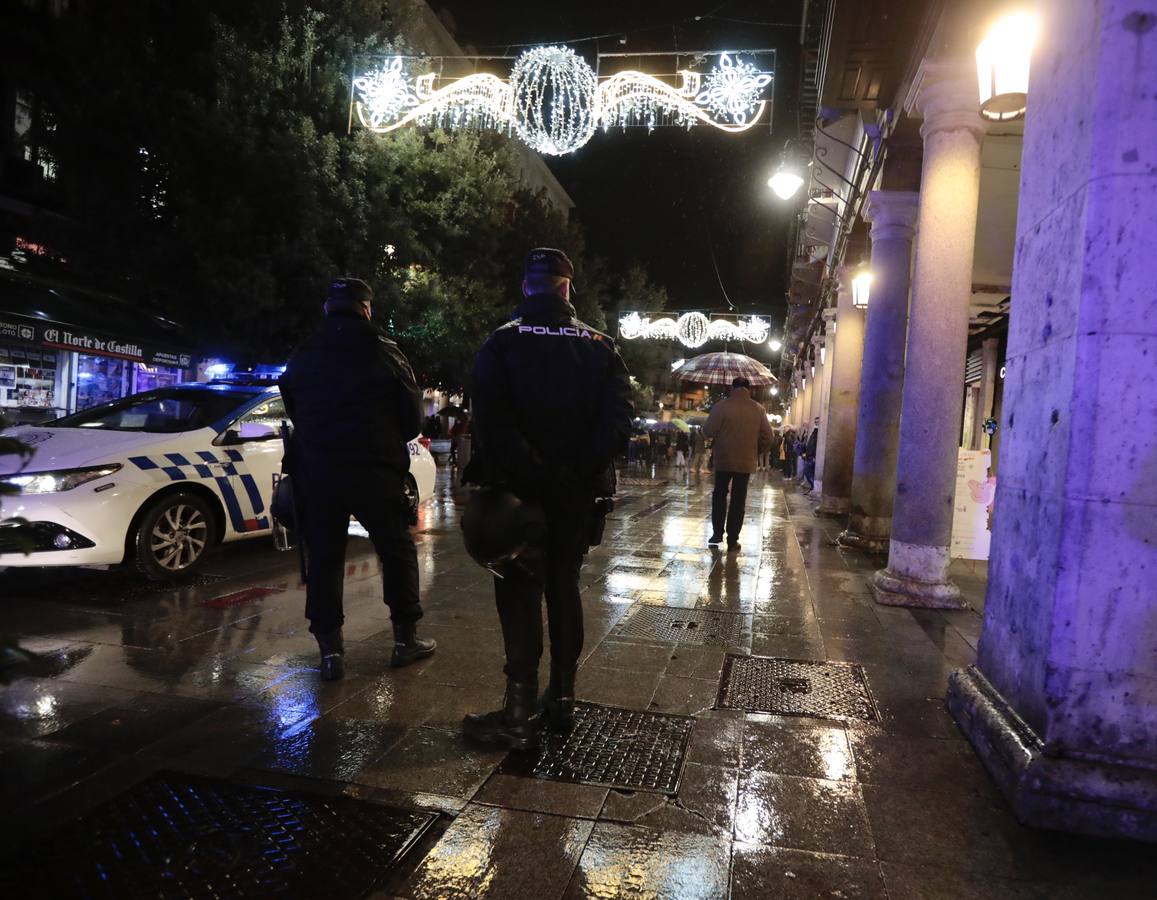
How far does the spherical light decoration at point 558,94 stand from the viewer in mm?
8867

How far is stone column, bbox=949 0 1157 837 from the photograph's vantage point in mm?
2541

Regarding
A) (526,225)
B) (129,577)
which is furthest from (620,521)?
(526,225)

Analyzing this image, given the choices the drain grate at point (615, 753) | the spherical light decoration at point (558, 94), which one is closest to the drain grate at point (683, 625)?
the drain grate at point (615, 753)

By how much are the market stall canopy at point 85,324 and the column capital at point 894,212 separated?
11962 millimetres

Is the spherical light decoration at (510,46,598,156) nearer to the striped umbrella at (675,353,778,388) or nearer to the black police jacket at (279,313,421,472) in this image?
the black police jacket at (279,313,421,472)

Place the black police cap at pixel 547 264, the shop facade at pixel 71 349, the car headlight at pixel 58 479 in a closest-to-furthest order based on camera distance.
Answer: the black police cap at pixel 547 264, the car headlight at pixel 58 479, the shop facade at pixel 71 349

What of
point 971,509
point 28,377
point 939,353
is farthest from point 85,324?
point 971,509

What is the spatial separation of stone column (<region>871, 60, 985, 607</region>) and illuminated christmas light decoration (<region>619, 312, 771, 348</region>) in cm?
1848

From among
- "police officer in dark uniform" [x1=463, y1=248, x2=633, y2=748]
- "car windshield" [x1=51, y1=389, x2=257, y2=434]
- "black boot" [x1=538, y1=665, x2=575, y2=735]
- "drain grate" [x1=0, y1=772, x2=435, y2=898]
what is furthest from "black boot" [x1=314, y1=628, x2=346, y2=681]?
"car windshield" [x1=51, y1=389, x2=257, y2=434]

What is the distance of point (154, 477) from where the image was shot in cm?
582

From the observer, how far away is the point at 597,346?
3205mm

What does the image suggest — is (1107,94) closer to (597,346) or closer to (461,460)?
(597,346)

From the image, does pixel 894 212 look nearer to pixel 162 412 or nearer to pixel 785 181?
pixel 785 181

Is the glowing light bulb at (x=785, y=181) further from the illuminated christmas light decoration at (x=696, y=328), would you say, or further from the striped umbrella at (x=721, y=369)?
the illuminated christmas light decoration at (x=696, y=328)
